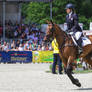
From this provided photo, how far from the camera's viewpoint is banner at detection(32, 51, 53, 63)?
34406 mm

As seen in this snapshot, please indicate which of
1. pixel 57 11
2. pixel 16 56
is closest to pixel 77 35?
pixel 16 56

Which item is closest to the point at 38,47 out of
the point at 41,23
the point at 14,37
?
the point at 14,37

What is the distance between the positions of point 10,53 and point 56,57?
42.9 ft

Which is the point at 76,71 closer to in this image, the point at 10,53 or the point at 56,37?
the point at 56,37

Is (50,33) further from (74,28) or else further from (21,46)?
(21,46)

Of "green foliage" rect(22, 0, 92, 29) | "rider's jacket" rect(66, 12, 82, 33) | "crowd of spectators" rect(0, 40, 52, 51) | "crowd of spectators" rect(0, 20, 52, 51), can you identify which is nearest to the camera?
"rider's jacket" rect(66, 12, 82, 33)

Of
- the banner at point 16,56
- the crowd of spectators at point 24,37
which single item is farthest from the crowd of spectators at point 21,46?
the banner at point 16,56

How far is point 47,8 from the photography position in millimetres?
45406

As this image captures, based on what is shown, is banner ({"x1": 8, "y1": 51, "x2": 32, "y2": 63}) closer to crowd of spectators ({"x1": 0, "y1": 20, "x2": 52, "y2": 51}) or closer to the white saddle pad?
crowd of spectators ({"x1": 0, "y1": 20, "x2": 52, "y2": 51})

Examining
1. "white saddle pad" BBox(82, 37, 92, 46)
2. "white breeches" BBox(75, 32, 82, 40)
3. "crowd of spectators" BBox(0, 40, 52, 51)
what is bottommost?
"crowd of spectators" BBox(0, 40, 52, 51)

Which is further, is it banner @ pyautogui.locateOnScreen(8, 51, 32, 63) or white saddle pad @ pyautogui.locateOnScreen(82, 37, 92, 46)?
banner @ pyautogui.locateOnScreen(8, 51, 32, 63)

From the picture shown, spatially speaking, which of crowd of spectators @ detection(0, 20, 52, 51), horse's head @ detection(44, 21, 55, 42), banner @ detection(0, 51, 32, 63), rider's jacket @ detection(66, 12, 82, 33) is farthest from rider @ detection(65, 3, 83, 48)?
crowd of spectators @ detection(0, 20, 52, 51)

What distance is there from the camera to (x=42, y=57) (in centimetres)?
3456

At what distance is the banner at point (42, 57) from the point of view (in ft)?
113
